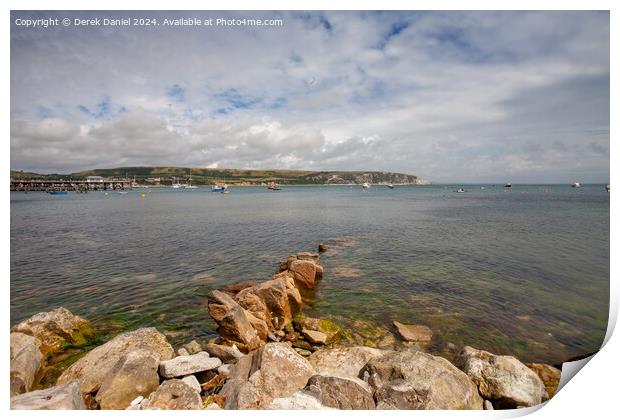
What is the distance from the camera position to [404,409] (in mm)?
5637

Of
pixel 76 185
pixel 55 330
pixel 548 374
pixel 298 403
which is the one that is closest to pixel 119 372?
pixel 298 403

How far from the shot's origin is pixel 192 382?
662 centimetres

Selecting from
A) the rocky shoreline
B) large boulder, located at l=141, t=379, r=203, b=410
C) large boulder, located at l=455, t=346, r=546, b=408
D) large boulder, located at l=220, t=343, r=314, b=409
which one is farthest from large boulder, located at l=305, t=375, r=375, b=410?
large boulder, located at l=455, t=346, r=546, b=408

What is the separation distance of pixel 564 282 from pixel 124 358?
66.9 feet

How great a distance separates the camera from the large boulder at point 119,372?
247 inches

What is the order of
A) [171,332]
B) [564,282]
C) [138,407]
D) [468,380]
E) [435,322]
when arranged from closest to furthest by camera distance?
[138,407]
[468,380]
[171,332]
[435,322]
[564,282]

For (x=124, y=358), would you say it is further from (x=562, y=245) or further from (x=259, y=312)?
(x=562, y=245)

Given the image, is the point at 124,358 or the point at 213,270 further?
the point at 213,270

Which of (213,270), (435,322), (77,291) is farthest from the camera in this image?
(213,270)

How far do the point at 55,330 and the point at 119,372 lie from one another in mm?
5303

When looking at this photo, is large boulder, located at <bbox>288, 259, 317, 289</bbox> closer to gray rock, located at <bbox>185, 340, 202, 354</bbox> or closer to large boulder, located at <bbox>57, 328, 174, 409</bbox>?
gray rock, located at <bbox>185, 340, 202, 354</bbox>

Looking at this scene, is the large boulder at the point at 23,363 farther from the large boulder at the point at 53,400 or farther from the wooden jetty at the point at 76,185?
the wooden jetty at the point at 76,185

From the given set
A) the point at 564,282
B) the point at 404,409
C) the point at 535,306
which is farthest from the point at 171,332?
the point at 564,282

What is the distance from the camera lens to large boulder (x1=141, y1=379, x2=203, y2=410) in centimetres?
578
